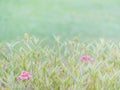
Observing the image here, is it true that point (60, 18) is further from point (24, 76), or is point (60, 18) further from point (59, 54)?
point (24, 76)

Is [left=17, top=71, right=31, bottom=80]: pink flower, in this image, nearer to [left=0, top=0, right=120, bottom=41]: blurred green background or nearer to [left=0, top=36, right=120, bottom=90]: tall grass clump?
[left=0, top=36, right=120, bottom=90]: tall grass clump

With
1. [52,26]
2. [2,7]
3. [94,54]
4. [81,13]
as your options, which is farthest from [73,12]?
[94,54]

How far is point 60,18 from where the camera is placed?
504 cm

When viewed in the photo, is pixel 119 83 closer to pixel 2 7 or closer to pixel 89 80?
pixel 89 80

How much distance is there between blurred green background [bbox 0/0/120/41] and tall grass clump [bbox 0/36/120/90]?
142 cm

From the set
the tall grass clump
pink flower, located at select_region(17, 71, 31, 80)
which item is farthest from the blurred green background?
pink flower, located at select_region(17, 71, 31, 80)

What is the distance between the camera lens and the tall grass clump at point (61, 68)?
93.2 inches

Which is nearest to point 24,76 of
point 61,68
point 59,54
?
point 61,68

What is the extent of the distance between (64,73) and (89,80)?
0.73ft

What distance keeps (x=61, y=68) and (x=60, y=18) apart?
2.37 metres

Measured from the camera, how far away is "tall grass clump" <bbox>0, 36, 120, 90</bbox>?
237 cm

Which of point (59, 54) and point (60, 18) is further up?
point (59, 54)

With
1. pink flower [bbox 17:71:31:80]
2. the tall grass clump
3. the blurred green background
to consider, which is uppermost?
pink flower [bbox 17:71:31:80]

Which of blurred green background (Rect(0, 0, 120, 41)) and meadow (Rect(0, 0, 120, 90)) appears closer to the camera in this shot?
meadow (Rect(0, 0, 120, 90))
